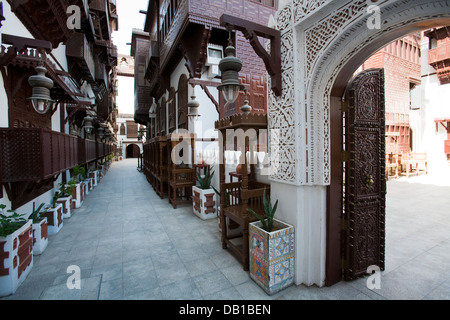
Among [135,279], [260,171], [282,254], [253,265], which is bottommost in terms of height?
[135,279]

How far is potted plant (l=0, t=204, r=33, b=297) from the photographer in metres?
2.70

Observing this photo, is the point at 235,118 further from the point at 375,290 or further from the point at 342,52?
the point at 375,290

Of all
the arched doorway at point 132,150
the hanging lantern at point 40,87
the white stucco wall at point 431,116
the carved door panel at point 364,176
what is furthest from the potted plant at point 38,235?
the arched doorway at point 132,150

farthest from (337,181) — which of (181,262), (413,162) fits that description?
(413,162)

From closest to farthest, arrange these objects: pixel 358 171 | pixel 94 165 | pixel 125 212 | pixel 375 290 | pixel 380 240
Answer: pixel 375 290 < pixel 358 171 < pixel 380 240 < pixel 125 212 < pixel 94 165

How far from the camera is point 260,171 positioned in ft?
13.5

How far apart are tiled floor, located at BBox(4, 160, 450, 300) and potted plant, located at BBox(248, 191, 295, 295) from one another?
141mm

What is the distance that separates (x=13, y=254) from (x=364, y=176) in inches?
184

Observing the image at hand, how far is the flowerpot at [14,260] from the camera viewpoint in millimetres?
2695

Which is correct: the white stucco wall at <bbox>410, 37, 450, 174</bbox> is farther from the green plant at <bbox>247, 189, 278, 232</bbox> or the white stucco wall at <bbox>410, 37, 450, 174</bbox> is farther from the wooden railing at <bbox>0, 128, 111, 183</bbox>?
the wooden railing at <bbox>0, 128, 111, 183</bbox>

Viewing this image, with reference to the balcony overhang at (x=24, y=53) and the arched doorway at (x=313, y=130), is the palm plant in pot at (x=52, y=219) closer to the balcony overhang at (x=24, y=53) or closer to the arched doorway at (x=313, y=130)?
the balcony overhang at (x=24, y=53)

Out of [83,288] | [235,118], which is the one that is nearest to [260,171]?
[235,118]

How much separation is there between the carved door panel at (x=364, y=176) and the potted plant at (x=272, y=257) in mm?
789

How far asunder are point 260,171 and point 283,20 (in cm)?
241
